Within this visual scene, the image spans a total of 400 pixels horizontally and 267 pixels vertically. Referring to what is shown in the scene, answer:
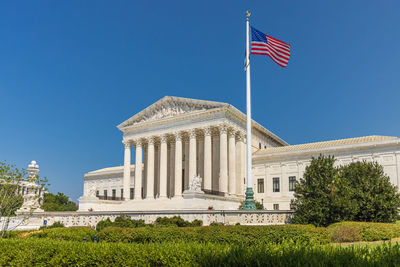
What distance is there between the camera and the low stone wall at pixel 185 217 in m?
25.1

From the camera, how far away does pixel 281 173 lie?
54.1 metres

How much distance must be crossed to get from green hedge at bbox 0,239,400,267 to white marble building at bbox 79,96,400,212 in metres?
30.9

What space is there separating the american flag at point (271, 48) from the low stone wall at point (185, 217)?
1259 centimetres

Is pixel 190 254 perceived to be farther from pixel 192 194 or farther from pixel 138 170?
pixel 138 170

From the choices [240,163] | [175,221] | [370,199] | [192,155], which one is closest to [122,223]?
[175,221]

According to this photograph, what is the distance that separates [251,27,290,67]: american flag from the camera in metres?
29.6

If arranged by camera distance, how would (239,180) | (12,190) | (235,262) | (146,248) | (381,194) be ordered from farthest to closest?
(239,180), (381,194), (12,190), (146,248), (235,262)

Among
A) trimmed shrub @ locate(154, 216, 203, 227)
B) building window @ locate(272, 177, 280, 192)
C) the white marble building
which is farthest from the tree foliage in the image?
building window @ locate(272, 177, 280, 192)

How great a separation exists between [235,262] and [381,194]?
2155 cm

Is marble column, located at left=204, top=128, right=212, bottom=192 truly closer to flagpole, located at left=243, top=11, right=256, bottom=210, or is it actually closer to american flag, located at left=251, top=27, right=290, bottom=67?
flagpole, located at left=243, top=11, right=256, bottom=210

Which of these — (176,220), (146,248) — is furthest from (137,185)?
(146,248)

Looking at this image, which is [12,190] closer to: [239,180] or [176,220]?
[176,220]

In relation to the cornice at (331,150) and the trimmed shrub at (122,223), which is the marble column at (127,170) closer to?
the cornice at (331,150)

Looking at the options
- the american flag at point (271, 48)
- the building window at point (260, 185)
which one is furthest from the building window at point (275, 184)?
the american flag at point (271, 48)
